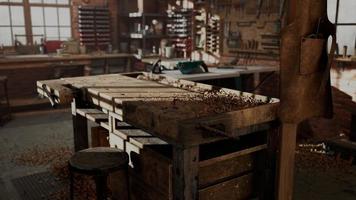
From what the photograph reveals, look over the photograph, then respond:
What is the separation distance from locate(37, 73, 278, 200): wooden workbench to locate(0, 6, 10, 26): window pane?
4343 mm

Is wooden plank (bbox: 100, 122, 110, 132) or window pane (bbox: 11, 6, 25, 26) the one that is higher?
window pane (bbox: 11, 6, 25, 26)

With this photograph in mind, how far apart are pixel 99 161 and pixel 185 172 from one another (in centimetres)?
67

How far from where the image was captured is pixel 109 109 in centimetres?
231

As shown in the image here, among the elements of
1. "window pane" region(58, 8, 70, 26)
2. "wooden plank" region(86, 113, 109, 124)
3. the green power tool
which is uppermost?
"window pane" region(58, 8, 70, 26)

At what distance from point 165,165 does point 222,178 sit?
0.34 m

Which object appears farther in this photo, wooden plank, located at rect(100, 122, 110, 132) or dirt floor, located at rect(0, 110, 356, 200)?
dirt floor, located at rect(0, 110, 356, 200)

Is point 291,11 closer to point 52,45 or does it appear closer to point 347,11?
point 347,11

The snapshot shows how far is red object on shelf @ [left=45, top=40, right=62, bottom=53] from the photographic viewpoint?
6695 millimetres

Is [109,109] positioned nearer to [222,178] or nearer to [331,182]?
[222,178]

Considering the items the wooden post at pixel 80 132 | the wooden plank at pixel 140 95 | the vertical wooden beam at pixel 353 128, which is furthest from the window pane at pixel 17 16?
the vertical wooden beam at pixel 353 128

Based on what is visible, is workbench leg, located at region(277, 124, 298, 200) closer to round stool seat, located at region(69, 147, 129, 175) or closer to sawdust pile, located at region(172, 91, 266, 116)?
sawdust pile, located at region(172, 91, 266, 116)

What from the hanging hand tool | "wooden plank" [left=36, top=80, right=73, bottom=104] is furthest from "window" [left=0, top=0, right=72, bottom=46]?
"wooden plank" [left=36, top=80, right=73, bottom=104]

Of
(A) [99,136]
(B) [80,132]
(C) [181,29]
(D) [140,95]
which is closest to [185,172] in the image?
(D) [140,95]

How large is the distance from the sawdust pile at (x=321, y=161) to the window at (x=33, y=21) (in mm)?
5324
